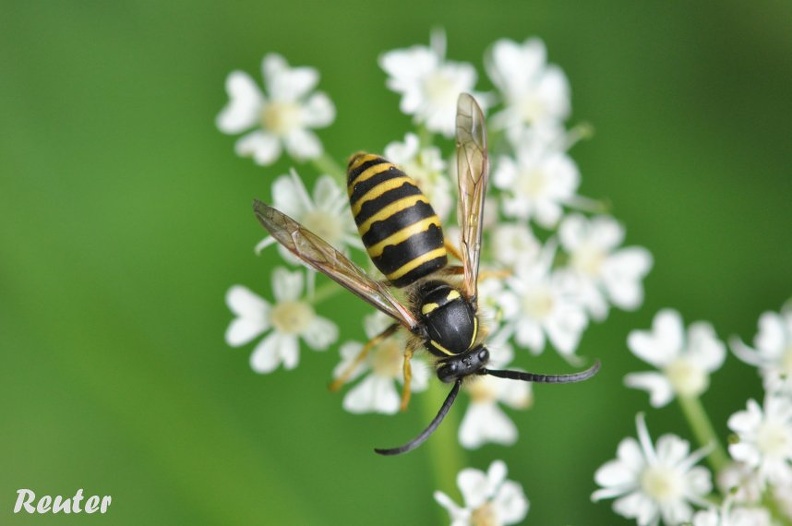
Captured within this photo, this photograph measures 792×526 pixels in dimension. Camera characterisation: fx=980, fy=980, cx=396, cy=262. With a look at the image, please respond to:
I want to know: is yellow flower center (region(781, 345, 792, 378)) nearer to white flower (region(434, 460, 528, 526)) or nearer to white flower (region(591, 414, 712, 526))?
white flower (region(591, 414, 712, 526))

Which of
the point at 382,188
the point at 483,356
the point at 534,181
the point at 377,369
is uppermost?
→ the point at 534,181

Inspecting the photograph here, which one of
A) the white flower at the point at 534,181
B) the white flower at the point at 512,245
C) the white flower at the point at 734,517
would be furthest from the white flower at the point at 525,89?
the white flower at the point at 734,517

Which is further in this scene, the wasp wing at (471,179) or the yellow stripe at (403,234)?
the wasp wing at (471,179)

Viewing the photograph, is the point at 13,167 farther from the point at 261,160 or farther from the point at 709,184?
the point at 709,184

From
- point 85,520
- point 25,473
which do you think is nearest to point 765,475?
point 85,520

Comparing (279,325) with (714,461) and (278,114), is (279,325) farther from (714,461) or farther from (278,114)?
(714,461)

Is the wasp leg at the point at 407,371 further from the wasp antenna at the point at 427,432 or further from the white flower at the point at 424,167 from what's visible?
the white flower at the point at 424,167

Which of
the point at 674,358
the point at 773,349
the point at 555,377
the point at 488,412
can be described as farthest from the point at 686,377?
the point at 555,377
